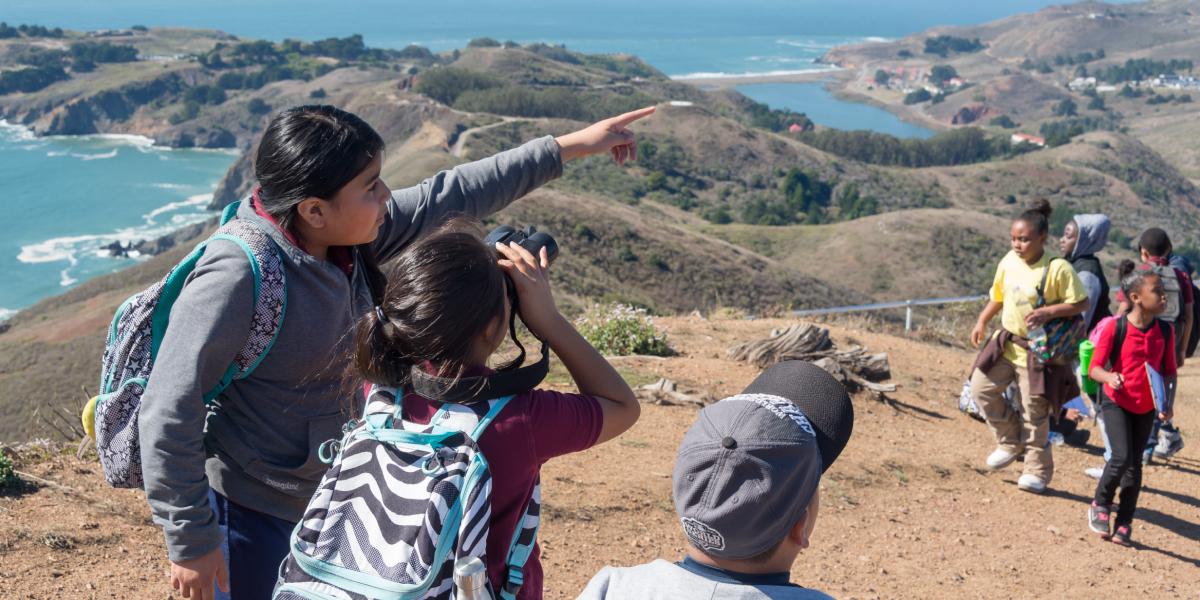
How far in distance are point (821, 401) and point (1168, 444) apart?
6659 mm

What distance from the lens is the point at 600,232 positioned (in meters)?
36.5

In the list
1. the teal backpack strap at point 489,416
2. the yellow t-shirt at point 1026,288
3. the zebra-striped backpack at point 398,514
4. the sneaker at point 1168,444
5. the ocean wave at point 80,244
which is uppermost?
the teal backpack strap at point 489,416

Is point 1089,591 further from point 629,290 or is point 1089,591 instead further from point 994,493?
point 629,290

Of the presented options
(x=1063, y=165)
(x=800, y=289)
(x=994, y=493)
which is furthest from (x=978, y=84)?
(x=994, y=493)

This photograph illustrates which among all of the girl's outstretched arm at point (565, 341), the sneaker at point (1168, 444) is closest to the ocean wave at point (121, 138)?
the sneaker at point (1168, 444)

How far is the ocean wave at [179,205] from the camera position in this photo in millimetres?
81125

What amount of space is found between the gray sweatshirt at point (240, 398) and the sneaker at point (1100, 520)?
4577 millimetres

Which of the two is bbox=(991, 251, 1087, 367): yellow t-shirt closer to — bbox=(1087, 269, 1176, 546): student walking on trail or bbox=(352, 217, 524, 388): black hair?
bbox=(1087, 269, 1176, 546): student walking on trail

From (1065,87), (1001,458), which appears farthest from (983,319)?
(1065,87)

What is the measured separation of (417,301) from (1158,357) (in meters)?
4.63

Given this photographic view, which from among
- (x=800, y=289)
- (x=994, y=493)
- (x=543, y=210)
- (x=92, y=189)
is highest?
(x=994, y=493)

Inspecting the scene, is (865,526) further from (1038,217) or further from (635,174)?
(635,174)

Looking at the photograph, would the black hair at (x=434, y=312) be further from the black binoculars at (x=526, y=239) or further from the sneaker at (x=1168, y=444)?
the sneaker at (x=1168, y=444)

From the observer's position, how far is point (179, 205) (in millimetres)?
85938
